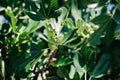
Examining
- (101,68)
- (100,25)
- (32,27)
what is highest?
(32,27)

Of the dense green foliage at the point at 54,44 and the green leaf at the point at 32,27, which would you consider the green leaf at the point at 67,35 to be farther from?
the green leaf at the point at 32,27

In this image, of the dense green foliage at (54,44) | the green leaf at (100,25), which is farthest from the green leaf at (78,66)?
the green leaf at (100,25)

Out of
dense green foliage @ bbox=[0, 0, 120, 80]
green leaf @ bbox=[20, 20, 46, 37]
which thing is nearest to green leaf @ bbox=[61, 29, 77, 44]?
dense green foliage @ bbox=[0, 0, 120, 80]

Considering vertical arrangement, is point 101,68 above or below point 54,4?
below

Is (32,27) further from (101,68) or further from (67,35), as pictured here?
(101,68)

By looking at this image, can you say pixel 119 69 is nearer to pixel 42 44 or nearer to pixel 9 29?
pixel 42 44

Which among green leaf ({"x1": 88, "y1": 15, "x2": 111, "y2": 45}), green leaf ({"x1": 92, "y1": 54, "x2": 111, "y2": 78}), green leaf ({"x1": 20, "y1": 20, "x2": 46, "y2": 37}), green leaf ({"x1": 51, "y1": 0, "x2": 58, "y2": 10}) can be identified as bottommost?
green leaf ({"x1": 92, "y1": 54, "x2": 111, "y2": 78})

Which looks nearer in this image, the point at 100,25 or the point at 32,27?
the point at 100,25

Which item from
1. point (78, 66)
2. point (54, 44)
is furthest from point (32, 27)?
point (78, 66)

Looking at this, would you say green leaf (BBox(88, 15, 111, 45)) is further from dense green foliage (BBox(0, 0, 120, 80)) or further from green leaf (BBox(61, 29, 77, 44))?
green leaf (BBox(61, 29, 77, 44))

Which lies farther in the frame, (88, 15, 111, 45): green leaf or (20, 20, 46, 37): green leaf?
(20, 20, 46, 37): green leaf

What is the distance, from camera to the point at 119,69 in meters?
1.64

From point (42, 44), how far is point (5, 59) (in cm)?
18

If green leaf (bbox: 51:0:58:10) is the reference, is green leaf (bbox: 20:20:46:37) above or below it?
below
